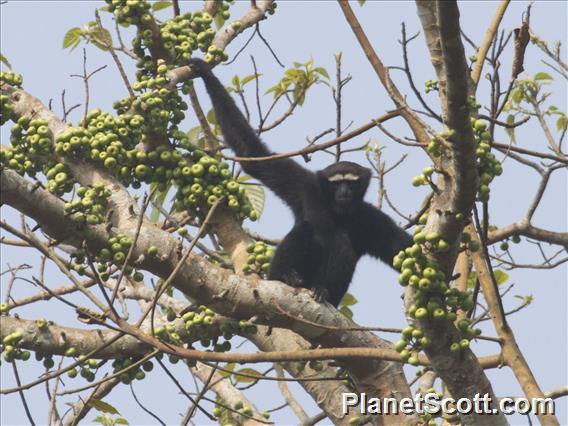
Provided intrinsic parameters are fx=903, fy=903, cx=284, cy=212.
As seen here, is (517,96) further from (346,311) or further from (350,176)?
(346,311)

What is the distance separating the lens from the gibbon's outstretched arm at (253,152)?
8.33m

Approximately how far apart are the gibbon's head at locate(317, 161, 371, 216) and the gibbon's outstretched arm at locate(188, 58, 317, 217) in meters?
0.14

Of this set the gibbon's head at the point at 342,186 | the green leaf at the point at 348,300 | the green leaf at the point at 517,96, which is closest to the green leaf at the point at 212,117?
the gibbon's head at the point at 342,186

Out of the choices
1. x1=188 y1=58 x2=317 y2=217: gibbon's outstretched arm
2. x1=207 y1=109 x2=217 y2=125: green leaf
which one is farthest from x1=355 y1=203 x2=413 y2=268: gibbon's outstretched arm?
x1=207 y1=109 x2=217 y2=125: green leaf

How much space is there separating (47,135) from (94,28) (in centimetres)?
184

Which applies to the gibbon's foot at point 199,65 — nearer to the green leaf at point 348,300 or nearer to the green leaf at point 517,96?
the green leaf at point 348,300

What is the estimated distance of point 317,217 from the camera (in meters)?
8.58

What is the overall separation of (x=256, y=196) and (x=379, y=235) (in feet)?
4.30

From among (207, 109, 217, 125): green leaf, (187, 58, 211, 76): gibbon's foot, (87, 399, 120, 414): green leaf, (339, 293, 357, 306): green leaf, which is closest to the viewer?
(87, 399, 120, 414): green leaf

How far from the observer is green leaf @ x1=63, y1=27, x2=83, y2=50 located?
7624mm

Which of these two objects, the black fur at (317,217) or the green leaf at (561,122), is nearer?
the black fur at (317,217)

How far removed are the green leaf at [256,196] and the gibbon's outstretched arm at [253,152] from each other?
494mm

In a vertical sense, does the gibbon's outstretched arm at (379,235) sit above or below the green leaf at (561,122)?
below

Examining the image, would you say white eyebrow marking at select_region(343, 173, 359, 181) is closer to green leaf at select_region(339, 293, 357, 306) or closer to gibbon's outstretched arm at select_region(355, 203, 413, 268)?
gibbon's outstretched arm at select_region(355, 203, 413, 268)
